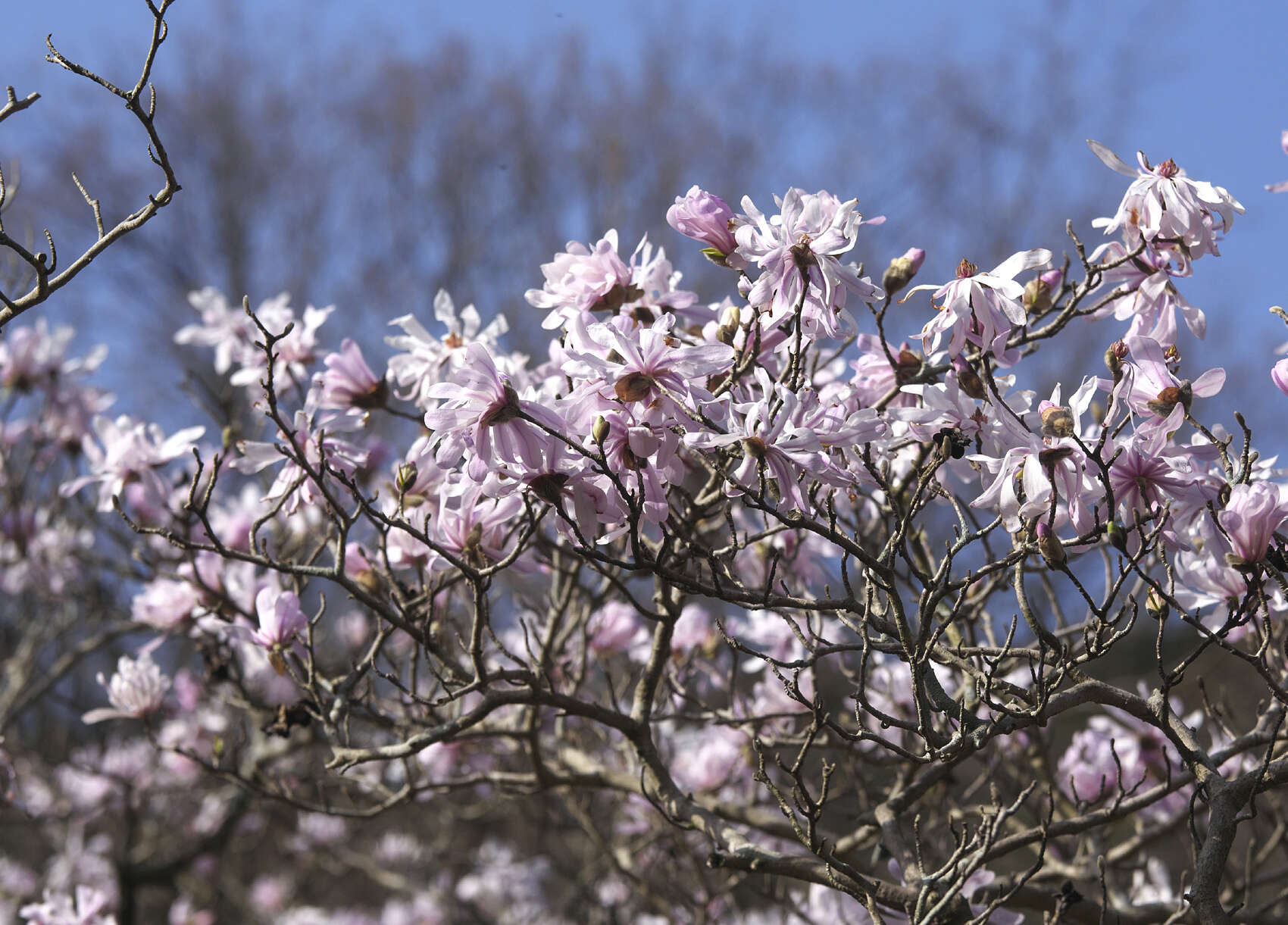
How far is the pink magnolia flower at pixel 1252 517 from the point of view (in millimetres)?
1399

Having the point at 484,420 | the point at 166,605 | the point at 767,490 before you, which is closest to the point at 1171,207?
the point at 767,490

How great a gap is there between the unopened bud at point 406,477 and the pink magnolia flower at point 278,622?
0.36 m

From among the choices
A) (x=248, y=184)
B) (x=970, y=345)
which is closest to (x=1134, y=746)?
(x=970, y=345)

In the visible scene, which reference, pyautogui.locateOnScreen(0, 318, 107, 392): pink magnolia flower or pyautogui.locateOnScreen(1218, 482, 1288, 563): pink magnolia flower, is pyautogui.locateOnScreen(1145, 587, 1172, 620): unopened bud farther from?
pyautogui.locateOnScreen(0, 318, 107, 392): pink magnolia flower

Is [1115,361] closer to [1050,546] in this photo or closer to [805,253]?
[1050,546]

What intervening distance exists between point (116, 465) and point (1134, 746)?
8.83ft

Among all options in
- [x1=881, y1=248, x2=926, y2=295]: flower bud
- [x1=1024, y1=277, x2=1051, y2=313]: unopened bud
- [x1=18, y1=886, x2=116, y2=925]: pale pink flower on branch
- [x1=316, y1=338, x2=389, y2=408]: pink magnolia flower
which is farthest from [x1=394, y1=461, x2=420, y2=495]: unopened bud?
[x1=18, y1=886, x2=116, y2=925]: pale pink flower on branch

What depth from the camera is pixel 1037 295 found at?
5.99 feet

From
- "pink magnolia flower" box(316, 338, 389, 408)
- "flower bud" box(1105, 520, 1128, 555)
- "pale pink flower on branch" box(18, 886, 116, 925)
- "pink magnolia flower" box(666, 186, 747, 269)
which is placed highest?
"pink magnolia flower" box(316, 338, 389, 408)

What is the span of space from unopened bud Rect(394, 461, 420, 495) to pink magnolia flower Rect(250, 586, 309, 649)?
361 mm

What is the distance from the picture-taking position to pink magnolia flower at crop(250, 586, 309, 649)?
2.01 metres

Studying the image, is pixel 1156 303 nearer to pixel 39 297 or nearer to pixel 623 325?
pixel 623 325

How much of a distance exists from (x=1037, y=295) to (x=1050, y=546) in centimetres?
64

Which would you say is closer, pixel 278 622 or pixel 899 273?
pixel 899 273
